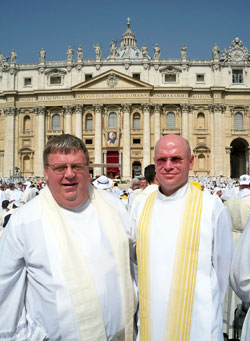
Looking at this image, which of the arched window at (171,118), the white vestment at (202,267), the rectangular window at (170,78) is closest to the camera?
the white vestment at (202,267)

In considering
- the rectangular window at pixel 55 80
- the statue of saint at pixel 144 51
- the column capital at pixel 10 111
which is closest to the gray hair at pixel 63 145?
the statue of saint at pixel 144 51

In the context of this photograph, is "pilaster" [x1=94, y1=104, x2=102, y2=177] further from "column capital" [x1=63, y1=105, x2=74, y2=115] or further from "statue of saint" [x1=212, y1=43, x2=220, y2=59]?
"statue of saint" [x1=212, y1=43, x2=220, y2=59]

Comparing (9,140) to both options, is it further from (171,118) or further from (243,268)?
(243,268)

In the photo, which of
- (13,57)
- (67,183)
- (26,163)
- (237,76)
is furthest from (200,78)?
(67,183)

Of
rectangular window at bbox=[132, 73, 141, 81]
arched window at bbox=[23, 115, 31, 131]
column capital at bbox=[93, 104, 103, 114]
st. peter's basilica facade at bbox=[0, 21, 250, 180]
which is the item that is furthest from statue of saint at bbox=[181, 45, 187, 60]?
arched window at bbox=[23, 115, 31, 131]

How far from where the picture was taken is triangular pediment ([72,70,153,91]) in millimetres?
42344

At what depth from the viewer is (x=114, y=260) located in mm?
2609

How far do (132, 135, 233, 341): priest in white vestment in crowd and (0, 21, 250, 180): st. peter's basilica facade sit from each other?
39196mm

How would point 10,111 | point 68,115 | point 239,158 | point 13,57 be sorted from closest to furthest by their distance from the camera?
point 68,115 → point 10,111 → point 13,57 → point 239,158

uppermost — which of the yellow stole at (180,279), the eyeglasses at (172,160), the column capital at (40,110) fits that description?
the column capital at (40,110)

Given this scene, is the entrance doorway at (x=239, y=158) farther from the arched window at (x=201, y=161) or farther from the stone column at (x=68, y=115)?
the stone column at (x=68, y=115)

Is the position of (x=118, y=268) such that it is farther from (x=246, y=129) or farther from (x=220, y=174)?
(x=246, y=129)

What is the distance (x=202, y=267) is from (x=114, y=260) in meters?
0.85

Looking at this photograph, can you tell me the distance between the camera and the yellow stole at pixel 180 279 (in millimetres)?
2816
